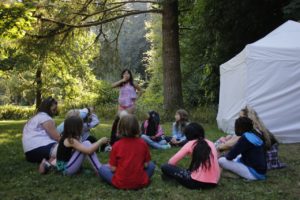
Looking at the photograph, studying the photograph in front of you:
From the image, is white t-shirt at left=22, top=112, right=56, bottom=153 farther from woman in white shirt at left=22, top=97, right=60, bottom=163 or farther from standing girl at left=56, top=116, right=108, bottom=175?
standing girl at left=56, top=116, right=108, bottom=175

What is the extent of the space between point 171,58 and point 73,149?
405 inches

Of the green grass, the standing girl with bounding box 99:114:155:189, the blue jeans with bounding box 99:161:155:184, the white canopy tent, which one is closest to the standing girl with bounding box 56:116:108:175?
the green grass

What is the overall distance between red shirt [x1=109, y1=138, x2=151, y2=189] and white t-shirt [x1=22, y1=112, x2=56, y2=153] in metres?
1.79

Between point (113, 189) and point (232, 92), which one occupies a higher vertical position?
point (232, 92)

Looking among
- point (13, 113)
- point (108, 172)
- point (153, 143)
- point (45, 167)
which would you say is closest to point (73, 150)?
point (45, 167)

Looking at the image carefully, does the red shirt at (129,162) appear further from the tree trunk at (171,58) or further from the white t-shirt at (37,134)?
the tree trunk at (171,58)

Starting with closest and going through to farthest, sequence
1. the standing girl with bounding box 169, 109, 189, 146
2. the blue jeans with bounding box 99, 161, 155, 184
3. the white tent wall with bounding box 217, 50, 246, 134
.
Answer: the blue jeans with bounding box 99, 161, 155, 184 → the standing girl with bounding box 169, 109, 189, 146 → the white tent wall with bounding box 217, 50, 246, 134

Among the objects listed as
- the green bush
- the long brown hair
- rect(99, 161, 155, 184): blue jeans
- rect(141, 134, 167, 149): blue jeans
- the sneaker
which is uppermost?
the long brown hair

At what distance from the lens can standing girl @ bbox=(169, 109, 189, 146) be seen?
27.3 feet

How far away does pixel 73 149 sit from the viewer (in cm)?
577

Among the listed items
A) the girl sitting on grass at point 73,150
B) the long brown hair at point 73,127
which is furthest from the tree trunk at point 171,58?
the long brown hair at point 73,127

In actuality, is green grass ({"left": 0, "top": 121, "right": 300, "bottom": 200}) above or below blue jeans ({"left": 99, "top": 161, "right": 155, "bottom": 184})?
below

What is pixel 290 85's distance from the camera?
9.09 m

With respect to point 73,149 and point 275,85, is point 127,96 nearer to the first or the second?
point 73,149
